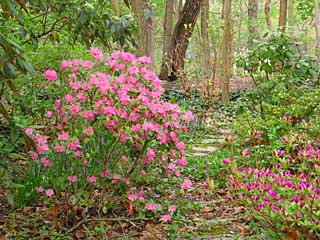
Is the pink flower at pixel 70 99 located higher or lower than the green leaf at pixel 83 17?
lower

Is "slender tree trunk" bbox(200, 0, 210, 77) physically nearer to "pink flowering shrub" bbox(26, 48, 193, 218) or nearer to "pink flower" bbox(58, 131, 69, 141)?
"pink flowering shrub" bbox(26, 48, 193, 218)

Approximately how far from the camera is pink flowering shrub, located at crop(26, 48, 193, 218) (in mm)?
2426

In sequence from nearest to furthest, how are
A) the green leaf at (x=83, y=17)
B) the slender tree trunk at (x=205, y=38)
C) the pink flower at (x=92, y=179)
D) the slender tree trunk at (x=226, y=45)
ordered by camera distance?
the pink flower at (x=92, y=179)
the green leaf at (x=83, y=17)
the slender tree trunk at (x=226, y=45)
the slender tree trunk at (x=205, y=38)

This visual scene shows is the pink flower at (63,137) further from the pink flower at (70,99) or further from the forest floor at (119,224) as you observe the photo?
the forest floor at (119,224)

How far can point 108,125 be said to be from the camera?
2.43 meters

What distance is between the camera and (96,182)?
273 centimetres

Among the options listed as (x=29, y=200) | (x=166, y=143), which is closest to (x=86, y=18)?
(x=166, y=143)

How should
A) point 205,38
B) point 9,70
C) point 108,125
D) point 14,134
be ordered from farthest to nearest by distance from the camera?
point 205,38
point 108,125
point 14,134
point 9,70

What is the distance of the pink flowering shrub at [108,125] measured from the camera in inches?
95.5

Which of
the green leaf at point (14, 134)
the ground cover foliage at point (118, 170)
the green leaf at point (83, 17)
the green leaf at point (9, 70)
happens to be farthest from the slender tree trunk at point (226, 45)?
the green leaf at point (9, 70)

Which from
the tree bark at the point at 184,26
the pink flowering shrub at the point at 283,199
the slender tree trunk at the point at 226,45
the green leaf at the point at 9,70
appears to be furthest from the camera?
the tree bark at the point at 184,26

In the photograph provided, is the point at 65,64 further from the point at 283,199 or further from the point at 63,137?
the point at 283,199

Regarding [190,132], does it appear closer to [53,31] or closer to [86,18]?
[53,31]

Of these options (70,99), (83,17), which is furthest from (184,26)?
(70,99)
